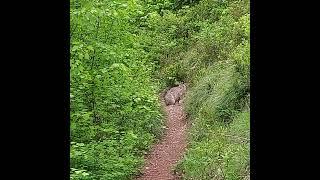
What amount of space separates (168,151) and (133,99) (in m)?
2.23

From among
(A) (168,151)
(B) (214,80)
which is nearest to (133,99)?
(A) (168,151)

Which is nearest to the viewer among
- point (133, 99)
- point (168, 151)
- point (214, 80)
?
point (133, 99)

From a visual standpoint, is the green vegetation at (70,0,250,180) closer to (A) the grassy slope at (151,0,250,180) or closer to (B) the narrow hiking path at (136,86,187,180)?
(A) the grassy slope at (151,0,250,180)

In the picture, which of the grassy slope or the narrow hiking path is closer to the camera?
the grassy slope

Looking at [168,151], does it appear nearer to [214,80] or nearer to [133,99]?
[133,99]

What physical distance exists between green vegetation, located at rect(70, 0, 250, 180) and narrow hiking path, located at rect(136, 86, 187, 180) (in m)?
0.26

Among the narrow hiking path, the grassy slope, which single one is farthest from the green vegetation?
the narrow hiking path

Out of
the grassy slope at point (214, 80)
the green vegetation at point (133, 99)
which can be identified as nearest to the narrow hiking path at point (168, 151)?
the green vegetation at point (133, 99)

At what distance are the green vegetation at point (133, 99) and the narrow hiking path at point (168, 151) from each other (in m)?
0.26

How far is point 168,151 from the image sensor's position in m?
11.7

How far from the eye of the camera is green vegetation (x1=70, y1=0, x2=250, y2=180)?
303 inches

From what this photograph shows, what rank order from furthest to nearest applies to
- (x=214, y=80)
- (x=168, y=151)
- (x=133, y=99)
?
(x=214, y=80), (x=168, y=151), (x=133, y=99)
